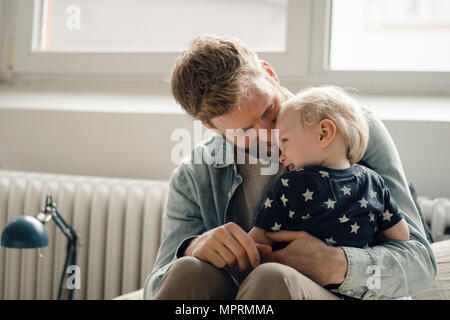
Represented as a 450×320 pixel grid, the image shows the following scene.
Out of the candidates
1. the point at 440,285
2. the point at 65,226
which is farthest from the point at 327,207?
the point at 65,226

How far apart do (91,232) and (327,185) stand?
4.11ft

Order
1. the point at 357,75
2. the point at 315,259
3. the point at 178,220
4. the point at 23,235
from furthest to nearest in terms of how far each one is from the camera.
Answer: the point at 357,75 < the point at 23,235 < the point at 178,220 < the point at 315,259

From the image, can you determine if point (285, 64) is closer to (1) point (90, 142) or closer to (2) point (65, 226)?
(1) point (90, 142)

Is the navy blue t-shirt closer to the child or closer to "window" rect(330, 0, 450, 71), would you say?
the child

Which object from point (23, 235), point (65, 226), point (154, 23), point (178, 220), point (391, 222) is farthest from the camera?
point (154, 23)

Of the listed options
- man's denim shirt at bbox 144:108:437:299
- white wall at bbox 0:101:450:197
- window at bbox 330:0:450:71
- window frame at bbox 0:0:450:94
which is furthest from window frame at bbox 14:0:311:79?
man's denim shirt at bbox 144:108:437:299

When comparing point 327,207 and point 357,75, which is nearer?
point 327,207

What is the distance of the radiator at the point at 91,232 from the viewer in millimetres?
1978

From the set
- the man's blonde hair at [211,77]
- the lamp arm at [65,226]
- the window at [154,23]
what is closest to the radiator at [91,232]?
the lamp arm at [65,226]

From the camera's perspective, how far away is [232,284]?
3.34 feet

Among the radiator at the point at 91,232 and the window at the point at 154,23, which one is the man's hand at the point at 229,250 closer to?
the radiator at the point at 91,232

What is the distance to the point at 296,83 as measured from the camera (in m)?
2.20
